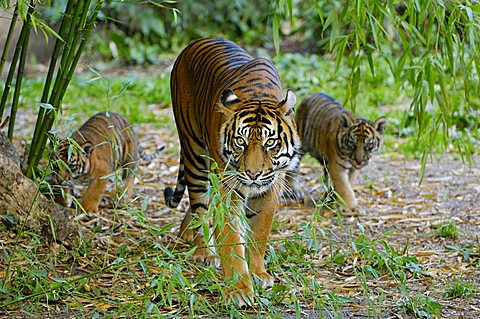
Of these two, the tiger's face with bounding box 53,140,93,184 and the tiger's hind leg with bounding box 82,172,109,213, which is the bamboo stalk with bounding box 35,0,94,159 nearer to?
the tiger's face with bounding box 53,140,93,184

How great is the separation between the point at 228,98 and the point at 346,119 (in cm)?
217

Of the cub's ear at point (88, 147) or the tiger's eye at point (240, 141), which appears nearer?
the tiger's eye at point (240, 141)

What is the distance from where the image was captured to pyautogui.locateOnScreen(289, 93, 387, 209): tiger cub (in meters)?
5.96

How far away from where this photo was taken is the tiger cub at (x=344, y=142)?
596 centimetres

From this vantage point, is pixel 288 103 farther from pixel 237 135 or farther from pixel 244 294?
pixel 244 294

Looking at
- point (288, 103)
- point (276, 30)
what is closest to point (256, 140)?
point (288, 103)

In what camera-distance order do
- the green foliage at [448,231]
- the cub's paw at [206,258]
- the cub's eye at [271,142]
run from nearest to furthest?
the cub's eye at [271,142]
the cub's paw at [206,258]
the green foliage at [448,231]

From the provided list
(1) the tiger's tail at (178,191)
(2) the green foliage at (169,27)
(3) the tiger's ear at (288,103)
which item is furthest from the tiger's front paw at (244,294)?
(2) the green foliage at (169,27)

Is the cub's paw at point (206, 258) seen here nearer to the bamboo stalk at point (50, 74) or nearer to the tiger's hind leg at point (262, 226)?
the tiger's hind leg at point (262, 226)

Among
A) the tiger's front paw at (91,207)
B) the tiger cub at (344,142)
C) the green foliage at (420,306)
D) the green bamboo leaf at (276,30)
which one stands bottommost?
the tiger's front paw at (91,207)

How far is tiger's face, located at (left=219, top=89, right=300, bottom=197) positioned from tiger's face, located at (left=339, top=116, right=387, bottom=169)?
1.87m

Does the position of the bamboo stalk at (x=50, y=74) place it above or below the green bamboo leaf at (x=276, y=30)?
below

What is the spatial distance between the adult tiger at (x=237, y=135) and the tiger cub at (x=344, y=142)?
4.04ft

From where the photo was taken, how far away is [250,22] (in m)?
14.7
